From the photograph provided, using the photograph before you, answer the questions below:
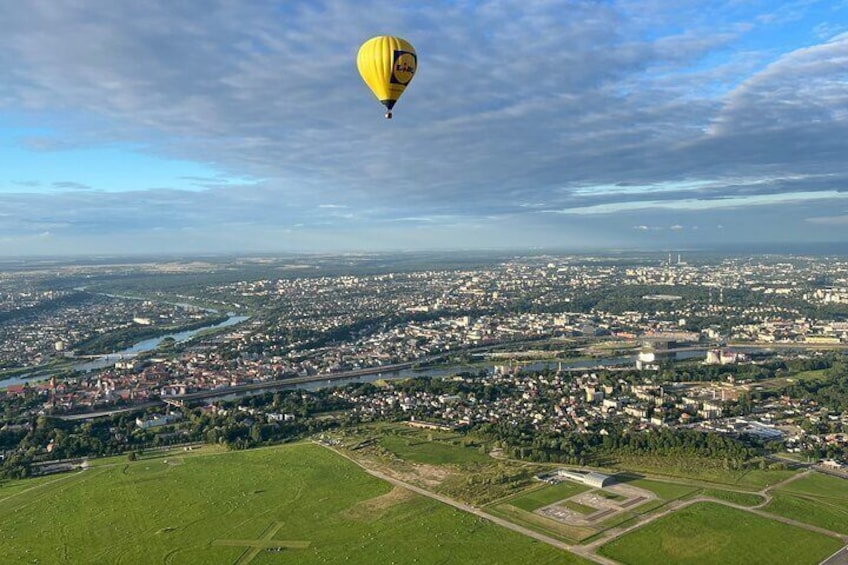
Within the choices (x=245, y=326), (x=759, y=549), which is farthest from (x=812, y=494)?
(x=245, y=326)

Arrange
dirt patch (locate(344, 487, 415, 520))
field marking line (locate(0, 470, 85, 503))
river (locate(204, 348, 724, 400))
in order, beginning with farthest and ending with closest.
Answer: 1. river (locate(204, 348, 724, 400))
2. field marking line (locate(0, 470, 85, 503))
3. dirt patch (locate(344, 487, 415, 520))

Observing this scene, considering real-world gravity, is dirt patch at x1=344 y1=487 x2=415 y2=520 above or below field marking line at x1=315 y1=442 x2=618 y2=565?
below

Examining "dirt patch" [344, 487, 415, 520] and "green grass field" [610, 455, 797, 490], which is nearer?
"dirt patch" [344, 487, 415, 520]

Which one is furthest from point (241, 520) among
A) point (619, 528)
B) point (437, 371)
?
point (437, 371)

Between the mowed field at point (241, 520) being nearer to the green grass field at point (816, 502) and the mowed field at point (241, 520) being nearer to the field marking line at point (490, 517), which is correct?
the field marking line at point (490, 517)

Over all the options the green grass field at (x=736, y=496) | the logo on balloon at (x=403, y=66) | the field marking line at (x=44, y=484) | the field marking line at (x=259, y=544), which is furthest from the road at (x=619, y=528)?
the logo on balloon at (x=403, y=66)

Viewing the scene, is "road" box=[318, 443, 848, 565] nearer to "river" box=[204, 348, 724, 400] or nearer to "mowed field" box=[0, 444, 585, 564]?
"mowed field" box=[0, 444, 585, 564]

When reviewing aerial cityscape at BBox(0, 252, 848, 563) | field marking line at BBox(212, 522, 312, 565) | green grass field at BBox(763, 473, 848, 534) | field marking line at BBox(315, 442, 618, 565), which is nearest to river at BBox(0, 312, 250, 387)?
aerial cityscape at BBox(0, 252, 848, 563)
